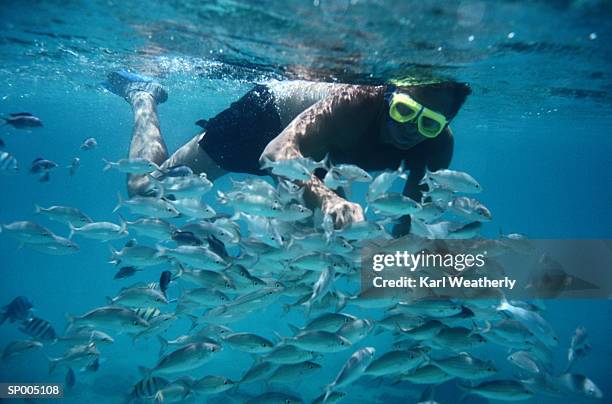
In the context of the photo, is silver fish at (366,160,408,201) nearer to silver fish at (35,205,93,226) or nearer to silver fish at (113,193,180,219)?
silver fish at (113,193,180,219)

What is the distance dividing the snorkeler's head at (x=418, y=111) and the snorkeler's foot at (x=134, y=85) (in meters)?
6.43

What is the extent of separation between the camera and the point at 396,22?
281 inches

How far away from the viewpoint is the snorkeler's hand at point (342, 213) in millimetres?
3330

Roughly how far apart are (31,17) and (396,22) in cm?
715

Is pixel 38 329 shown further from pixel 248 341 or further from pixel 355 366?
pixel 355 366

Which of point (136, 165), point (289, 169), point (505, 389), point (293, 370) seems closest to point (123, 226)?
point (136, 165)

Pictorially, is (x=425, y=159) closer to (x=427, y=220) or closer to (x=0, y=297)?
(x=427, y=220)

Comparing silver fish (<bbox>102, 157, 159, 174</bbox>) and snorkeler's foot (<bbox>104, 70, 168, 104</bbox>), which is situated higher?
snorkeler's foot (<bbox>104, 70, 168, 104</bbox>)

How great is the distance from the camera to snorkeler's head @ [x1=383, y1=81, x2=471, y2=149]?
182 inches

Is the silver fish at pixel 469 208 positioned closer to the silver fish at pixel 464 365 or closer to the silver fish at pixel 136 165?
the silver fish at pixel 464 365

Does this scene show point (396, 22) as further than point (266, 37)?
No

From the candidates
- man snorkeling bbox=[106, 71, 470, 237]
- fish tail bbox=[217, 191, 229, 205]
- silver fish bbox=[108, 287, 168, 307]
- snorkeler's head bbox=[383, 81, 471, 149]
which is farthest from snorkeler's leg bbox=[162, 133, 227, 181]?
snorkeler's head bbox=[383, 81, 471, 149]

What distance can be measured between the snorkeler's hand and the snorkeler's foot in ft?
Answer: 24.4

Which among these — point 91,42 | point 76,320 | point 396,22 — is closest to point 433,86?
point 396,22
